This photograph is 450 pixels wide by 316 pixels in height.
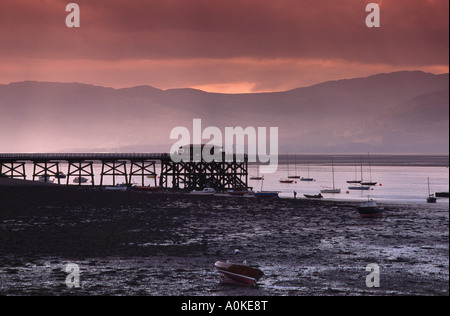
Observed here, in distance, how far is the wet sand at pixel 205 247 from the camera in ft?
87.3

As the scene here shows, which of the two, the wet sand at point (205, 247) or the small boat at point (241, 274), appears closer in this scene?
the small boat at point (241, 274)

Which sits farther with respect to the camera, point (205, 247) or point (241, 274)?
point (205, 247)

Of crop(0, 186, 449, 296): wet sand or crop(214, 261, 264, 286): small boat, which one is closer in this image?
crop(214, 261, 264, 286): small boat

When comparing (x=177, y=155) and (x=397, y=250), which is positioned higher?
(x=177, y=155)

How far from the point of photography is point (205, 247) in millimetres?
36438

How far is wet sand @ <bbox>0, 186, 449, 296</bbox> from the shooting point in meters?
26.6

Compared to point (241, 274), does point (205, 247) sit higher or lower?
lower

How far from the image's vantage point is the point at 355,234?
44.6m
